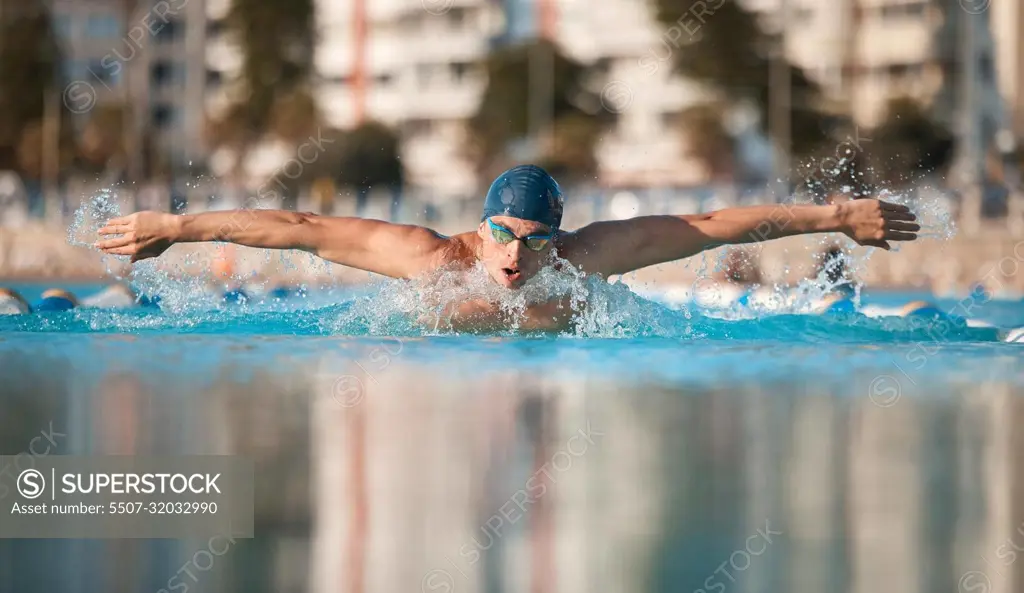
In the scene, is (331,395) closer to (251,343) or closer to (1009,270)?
(251,343)

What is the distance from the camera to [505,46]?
175ft

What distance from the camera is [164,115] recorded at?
221 ft

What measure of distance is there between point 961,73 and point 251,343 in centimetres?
4262

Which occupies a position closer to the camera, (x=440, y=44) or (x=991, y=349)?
(x=991, y=349)

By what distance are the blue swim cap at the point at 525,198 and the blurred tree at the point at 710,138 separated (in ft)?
121

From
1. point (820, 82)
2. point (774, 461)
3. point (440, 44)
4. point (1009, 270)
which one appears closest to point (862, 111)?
point (820, 82)

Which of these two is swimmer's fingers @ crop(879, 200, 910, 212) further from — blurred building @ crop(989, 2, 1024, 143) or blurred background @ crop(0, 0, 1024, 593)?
blurred building @ crop(989, 2, 1024, 143)

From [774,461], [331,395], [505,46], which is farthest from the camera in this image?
[505,46]

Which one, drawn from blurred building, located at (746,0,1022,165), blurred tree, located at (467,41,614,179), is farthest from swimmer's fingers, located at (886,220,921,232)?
blurred tree, located at (467,41,614,179)

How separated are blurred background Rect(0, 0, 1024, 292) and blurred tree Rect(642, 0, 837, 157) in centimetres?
7

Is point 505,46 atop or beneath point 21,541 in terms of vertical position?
atop

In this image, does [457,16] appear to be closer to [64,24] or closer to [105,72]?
[105,72]

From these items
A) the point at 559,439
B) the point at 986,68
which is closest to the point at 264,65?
the point at 986,68

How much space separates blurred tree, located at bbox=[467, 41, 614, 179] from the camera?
4678 cm
